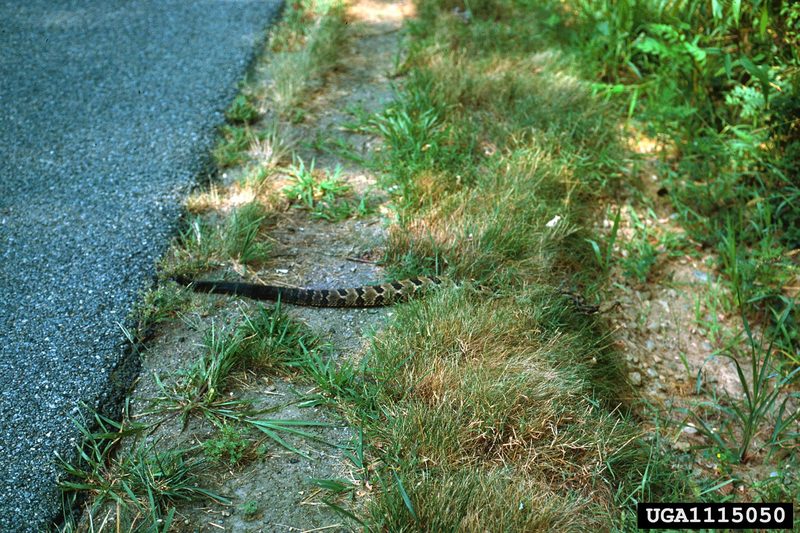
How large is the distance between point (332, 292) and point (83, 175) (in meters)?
1.93

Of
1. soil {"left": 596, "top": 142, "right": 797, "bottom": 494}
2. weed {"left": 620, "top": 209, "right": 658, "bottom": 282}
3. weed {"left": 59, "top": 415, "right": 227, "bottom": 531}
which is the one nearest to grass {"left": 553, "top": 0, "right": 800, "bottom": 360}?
soil {"left": 596, "top": 142, "right": 797, "bottom": 494}

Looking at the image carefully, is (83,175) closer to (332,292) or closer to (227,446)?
(332,292)

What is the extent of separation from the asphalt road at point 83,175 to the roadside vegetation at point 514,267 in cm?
→ 18

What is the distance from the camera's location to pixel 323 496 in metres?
2.91

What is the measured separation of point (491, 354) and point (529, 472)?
661mm

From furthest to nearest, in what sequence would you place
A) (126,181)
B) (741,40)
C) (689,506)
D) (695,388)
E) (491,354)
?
(741,40)
(126,181)
(695,388)
(491,354)
(689,506)

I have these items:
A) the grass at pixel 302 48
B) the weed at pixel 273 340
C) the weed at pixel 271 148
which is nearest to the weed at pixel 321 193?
the weed at pixel 271 148

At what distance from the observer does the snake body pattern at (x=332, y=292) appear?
3943 millimetres

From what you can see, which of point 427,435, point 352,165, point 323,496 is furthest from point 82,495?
point 352,165

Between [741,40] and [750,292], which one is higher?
[741,40]

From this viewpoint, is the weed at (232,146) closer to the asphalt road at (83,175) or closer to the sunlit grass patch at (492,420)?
the asphalt road at (83,175)

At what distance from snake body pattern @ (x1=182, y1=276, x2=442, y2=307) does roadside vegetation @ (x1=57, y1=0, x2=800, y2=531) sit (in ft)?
0.44

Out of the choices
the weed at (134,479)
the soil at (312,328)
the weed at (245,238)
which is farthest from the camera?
the weed at (245,238)

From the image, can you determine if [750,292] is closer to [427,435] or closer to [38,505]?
[427,435]
